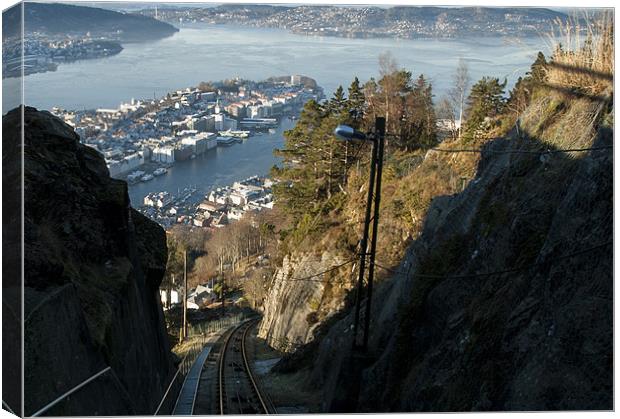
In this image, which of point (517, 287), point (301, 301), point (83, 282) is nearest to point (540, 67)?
point (517, 287)

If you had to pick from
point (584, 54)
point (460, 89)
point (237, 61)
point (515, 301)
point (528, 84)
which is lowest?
point (515, 301)

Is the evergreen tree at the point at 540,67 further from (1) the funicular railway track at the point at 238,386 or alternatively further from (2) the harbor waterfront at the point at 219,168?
(2) the harbor waterfront at the point at 219,168

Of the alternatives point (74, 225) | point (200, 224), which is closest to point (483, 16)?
point (74, 225)

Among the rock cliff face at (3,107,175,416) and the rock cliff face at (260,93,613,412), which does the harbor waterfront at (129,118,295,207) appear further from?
the rock cliff face at (260,93,613,412)

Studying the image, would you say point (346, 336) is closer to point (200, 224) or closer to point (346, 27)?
point (346, 27)

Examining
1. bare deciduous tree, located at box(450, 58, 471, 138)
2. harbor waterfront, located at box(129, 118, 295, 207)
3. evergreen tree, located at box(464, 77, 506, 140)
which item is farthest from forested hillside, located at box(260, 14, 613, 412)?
evergreen tree, located at box(464, 77, 506, 140)

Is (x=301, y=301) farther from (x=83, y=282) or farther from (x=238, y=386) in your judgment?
(x=83, y=282)

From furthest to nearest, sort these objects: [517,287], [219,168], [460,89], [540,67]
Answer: [460,89] < [219,168] < [540,67] < [517,287]
